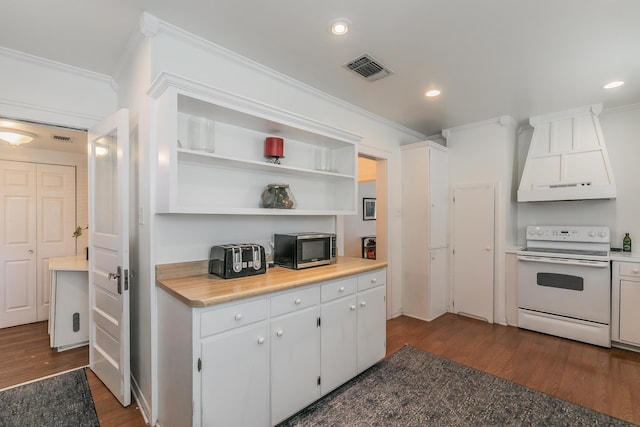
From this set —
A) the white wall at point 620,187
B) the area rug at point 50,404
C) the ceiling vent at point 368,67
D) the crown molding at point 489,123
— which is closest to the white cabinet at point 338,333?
the area rug at point 50,404

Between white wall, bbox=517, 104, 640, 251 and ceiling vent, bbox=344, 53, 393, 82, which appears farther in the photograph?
white wall, bbox=517, 104, 640, 251

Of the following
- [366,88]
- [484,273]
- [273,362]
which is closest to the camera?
[273,362]

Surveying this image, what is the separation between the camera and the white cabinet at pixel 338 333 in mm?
2133

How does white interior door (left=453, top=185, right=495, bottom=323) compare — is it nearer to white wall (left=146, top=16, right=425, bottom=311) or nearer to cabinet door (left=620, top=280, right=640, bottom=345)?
white wall (left=146, top=16, right=425, bottom=311)

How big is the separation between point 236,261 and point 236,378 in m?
0.71

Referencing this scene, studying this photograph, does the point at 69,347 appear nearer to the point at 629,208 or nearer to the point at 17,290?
the point at 17,290

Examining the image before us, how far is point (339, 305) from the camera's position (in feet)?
7.36

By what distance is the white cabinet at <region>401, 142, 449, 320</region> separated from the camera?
3887 mm

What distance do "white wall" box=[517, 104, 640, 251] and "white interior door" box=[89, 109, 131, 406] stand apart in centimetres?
481

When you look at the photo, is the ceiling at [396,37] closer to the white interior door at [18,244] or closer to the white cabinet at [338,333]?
the white cabinet at [338,333]

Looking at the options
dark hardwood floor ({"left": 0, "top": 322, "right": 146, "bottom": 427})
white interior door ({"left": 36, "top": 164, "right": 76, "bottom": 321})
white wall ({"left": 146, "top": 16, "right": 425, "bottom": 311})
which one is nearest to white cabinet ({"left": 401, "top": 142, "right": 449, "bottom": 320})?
white wall ({"left": 146, "top": 16, "right": 425, "bottom": 311})

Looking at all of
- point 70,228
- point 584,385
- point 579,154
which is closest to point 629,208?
point 579,154

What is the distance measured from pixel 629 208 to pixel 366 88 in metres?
3.35

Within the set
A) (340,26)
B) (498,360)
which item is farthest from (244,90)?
(498,360)
